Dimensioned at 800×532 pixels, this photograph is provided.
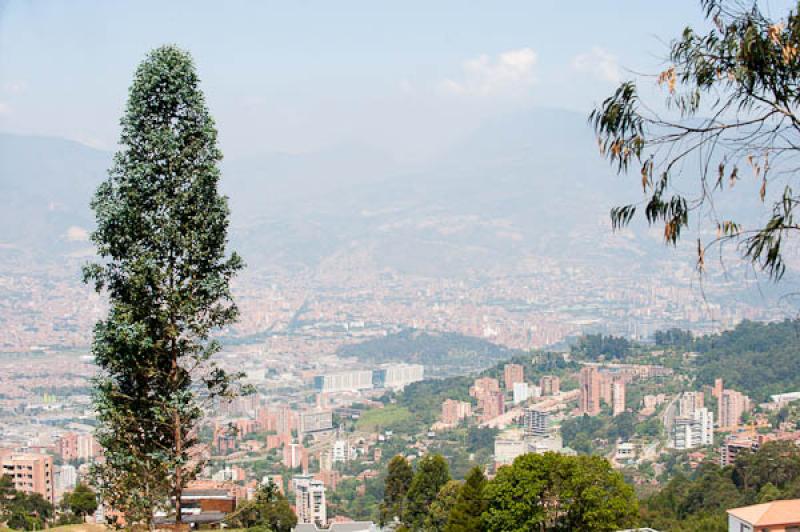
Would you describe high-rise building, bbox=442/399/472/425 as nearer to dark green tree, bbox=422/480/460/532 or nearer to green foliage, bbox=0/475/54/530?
green foliage, bbox=0/475/54/530

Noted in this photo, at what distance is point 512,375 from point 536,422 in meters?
5.12

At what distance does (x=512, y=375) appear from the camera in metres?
36.8

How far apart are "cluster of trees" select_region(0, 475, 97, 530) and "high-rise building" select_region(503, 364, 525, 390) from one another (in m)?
24.5

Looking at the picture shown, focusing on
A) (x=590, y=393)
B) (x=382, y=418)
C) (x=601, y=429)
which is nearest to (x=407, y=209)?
(x=382, y=418)

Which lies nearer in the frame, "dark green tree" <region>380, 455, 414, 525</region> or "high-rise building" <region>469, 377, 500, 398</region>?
"dark green tree" <region>380, 455, 414, 525</region>

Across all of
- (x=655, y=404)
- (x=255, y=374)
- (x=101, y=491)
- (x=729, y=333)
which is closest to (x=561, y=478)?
(x=101, y=491)

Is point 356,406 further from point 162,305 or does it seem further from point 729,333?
point 162,305

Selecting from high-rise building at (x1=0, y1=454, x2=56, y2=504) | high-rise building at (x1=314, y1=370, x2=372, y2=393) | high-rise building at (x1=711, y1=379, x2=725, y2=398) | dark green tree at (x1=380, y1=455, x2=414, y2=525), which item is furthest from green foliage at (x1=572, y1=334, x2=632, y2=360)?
dark green tree at (x1=380, y1=455, x2=414, y2=525)

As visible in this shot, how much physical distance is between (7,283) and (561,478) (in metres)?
49.7

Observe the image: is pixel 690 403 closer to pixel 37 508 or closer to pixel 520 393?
pixel 520 393

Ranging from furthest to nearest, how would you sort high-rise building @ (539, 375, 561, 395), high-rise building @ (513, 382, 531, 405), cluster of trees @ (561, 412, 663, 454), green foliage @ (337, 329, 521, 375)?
1. green foliage @ (337, 329, 521, 375)
2. high-rise building @ (539, 375, 561, 395)
3. high-rise building @ (513, 382, 531, 405)
4. cluster of trees @ (561, 412, 663, 454)

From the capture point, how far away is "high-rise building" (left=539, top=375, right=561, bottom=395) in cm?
3581

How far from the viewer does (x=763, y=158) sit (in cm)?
300

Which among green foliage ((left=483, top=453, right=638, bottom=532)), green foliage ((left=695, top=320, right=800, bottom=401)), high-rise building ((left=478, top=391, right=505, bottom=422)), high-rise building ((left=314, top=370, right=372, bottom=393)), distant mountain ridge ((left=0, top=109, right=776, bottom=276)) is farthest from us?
distant mountain ridge ((left=0, top=109, right=776, bottom=276))
